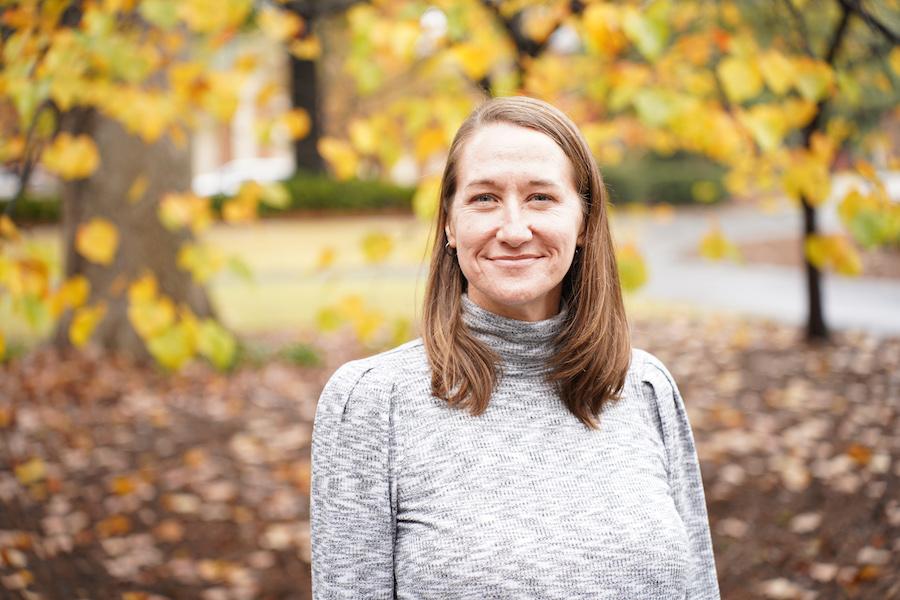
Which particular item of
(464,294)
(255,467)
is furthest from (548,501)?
(255,467)

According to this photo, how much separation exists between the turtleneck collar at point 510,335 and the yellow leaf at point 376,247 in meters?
1.86

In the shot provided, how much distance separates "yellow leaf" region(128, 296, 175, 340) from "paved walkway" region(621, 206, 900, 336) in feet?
13.1

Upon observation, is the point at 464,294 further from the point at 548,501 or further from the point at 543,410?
the point at 548,501

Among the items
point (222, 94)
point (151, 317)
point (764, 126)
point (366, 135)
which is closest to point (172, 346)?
point (151, 317)

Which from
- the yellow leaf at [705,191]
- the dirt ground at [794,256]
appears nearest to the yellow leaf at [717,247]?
the yellow leaf at [705,191]

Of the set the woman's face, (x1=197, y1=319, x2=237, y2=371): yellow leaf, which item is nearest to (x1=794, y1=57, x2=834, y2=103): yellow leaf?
the woman's face

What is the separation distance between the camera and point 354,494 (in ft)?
4.79

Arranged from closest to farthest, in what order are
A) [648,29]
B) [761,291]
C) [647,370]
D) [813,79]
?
[647,370] → [648,29] → [813,79] → [761,291]

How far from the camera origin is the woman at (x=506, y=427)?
1.46 metres

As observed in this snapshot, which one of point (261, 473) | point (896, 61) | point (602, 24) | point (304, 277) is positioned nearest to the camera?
point (602, 24)

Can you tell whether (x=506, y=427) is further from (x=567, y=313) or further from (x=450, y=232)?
(x=450, y=232)

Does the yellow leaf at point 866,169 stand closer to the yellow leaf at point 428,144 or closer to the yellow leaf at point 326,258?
the yellow leaf at point 428,144

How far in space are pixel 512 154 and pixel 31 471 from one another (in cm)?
464

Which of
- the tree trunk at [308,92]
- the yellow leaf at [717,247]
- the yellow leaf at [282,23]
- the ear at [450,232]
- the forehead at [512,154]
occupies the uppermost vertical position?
the tree trunk at [308,92]
